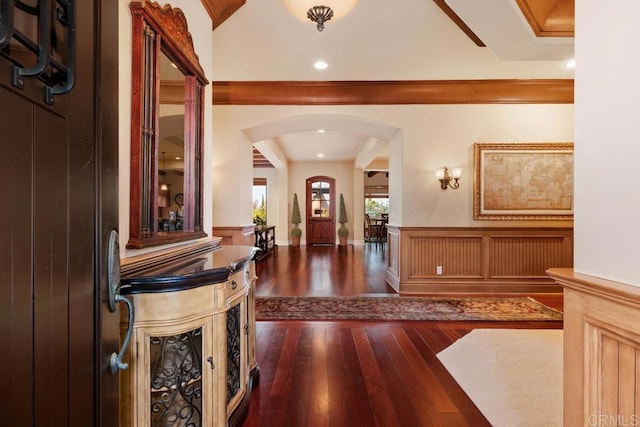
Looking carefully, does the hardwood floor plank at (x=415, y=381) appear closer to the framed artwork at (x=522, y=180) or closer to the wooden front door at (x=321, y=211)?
the framed artwork at (x=522, y=180)

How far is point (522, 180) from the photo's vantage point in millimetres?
4469

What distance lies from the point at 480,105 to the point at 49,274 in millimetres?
5106

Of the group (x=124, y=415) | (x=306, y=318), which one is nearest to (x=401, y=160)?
(x=306, y=318)

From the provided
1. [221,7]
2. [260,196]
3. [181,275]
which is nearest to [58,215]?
[181,275]

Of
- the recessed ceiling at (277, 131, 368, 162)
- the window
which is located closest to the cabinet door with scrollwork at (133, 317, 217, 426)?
the recessed ceiling at (277, 131, 368, 162)

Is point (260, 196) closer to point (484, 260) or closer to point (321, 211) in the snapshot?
point (321, 211)

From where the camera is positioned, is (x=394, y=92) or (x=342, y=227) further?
(x=342, y=227)

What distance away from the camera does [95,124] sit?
0.80 metres

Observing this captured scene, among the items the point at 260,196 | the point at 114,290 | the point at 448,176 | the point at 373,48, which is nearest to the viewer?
the point at 114,290

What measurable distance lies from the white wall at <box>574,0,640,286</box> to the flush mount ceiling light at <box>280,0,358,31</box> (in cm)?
142

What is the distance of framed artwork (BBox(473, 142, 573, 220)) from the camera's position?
446 centimetres

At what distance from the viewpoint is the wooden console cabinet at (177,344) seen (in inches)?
49.2

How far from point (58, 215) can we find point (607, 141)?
5.60 feet

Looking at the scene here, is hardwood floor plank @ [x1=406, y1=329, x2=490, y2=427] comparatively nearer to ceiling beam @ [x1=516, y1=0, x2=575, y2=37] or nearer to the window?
ceiling beam @ [x1=516, y1=0, x2=575, y2=37]
